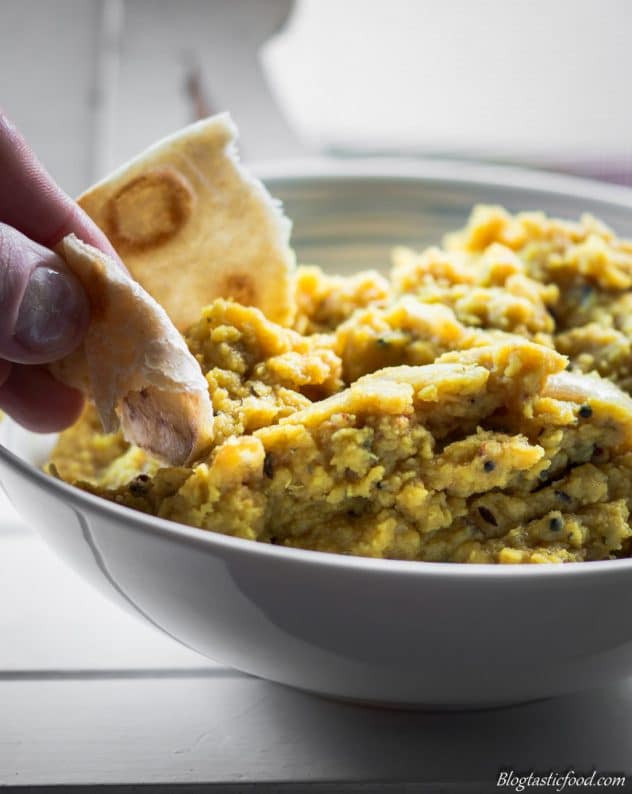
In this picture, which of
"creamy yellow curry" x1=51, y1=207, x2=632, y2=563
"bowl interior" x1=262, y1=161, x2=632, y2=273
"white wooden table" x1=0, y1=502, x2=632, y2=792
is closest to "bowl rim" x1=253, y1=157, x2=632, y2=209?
"bowl interior" x1=262, y1=161, x2=632, y2=273

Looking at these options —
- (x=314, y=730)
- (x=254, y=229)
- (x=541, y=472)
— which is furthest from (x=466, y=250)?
(x=314, y=730)

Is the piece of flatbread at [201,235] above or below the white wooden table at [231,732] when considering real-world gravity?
above

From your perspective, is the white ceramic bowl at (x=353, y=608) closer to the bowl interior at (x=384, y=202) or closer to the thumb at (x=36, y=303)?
the thumb at (x=36, y=303)

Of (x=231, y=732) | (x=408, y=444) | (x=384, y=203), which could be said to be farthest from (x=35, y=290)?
(x=384, y=203)

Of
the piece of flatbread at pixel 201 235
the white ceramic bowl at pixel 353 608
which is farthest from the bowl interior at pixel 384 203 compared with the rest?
the white ceramic bowl at pixel 353 608

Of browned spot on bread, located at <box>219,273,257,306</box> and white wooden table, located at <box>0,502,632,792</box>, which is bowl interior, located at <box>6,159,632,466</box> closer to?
browned spot on bread, located at <box>219,273,257,306</box>

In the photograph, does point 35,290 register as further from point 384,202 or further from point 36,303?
point 384,202
